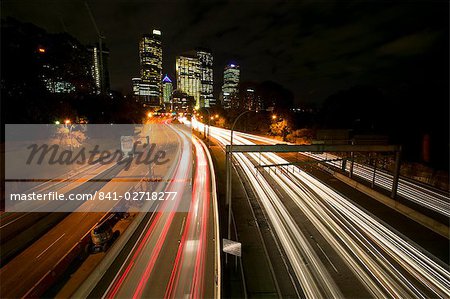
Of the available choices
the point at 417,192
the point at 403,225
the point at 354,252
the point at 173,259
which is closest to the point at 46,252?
the point at 173,259

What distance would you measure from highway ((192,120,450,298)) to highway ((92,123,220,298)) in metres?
3.79

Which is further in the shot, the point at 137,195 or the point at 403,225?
the point at 137,195

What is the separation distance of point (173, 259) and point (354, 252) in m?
8.66

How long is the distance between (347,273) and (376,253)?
2.32 meters

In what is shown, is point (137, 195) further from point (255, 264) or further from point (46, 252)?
point (255, 264)

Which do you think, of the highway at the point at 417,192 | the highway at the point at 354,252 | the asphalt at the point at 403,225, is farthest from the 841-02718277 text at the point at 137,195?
the highway at the point at 417,192

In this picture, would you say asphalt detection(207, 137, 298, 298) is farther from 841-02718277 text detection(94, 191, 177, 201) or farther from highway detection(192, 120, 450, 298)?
841-02718277 text detection(94, 191, 177, 201)

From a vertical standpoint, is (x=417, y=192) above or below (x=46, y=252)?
above

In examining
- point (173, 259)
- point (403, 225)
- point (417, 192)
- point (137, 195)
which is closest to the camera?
point (173, 259)

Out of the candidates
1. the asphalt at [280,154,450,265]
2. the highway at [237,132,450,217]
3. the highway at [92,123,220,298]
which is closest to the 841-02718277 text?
the highway at [92,123,220,298]

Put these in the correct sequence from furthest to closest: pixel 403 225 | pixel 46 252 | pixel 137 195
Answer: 1. pixel 137 195
2. pixel 403 225
3. pixel 46 252

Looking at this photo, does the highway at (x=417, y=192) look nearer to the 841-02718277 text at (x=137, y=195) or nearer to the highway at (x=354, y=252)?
the highway at (x=354, y=252)

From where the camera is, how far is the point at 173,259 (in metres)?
11.0

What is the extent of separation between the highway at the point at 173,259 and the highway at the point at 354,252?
12.4 ft
